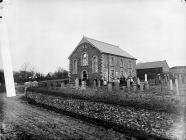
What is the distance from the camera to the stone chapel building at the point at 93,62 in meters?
30.1

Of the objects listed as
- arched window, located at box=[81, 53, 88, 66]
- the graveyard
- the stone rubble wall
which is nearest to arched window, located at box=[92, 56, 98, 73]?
arched window, located at box=[81, 53, 88, 66]

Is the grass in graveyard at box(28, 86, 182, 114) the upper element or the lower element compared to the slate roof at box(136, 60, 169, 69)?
lower

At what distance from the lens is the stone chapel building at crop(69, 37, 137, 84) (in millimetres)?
30062

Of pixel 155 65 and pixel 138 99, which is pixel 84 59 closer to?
pixel 138 99

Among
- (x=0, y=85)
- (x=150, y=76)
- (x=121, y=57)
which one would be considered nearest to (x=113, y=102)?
(x=0, y=85)

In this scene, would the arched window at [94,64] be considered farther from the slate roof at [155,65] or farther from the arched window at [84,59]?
the slate roof at [155,65]

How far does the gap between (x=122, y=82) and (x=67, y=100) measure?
6976 millimetres

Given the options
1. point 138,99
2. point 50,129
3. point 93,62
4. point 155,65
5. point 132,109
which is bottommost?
point 50,129

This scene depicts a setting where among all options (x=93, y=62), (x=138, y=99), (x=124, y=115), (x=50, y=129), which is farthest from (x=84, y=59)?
Answer: (x=50, y=129)

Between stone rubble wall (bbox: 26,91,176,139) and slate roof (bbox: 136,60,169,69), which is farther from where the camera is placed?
slate roof (bbox: 136,60,169,69)

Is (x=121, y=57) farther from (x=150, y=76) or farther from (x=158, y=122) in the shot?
(x=158, y=122)

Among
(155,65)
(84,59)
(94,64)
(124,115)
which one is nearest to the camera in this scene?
(124,115)

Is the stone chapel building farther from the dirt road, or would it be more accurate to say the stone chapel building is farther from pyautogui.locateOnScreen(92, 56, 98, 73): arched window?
the dirt road

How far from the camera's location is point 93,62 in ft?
102
